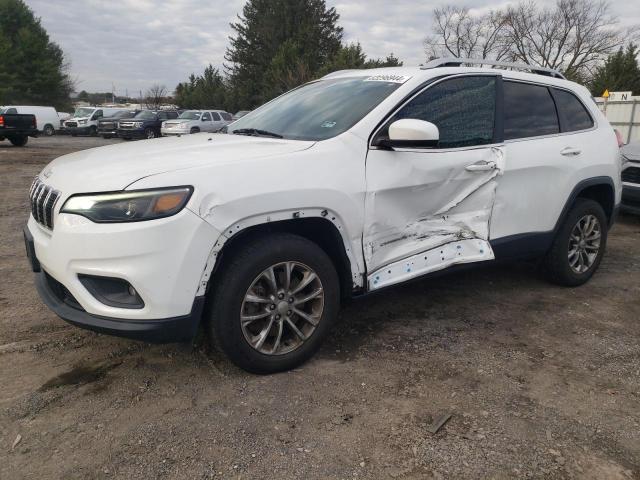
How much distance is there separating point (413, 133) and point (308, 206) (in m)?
0.73

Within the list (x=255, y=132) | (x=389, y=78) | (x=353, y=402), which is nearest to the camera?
(x=353, y=402)

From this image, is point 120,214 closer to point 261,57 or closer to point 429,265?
point 429,265

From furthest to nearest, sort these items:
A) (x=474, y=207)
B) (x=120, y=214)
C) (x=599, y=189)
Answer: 1. (x=599, y=189)
2. (x=474, y=207)
3. (x=120, y=214)

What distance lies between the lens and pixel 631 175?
277 inches

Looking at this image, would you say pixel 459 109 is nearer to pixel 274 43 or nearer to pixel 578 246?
pixel 578 246

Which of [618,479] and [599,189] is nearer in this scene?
[618,479]

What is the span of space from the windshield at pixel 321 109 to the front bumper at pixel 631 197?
17.0ft

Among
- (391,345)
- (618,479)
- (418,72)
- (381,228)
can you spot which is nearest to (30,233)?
(381,228)

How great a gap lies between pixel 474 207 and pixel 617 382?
1.38 metres

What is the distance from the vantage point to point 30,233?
300 centimetres

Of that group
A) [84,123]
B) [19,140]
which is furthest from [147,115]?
[19,140]

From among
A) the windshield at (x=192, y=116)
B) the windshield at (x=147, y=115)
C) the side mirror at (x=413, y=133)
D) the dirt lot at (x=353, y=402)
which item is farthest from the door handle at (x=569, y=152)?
the windshield at (x=147, y=115)

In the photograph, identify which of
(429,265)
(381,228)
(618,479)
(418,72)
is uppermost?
(418,72)

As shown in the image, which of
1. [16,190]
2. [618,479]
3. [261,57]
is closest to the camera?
[618,479]
